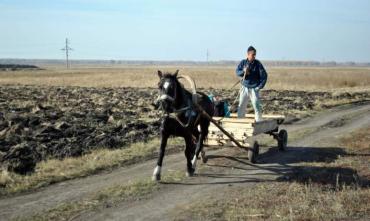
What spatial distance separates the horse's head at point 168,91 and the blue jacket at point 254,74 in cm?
387

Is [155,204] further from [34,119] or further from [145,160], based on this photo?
[34,119]

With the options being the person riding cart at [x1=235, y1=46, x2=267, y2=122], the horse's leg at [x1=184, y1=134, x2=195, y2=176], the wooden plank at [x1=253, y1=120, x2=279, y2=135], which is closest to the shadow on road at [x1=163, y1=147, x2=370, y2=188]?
the horse's leg at [x1=184, y1=134, x2=195, y2=176]

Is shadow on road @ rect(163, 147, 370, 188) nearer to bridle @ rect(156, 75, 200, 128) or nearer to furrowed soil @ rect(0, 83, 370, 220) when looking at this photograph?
furrowed soil @ rect(0, 83, 370, 220)

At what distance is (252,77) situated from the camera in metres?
13.5

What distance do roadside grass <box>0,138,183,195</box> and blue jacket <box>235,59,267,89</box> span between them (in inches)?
115

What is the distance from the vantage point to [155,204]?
8.72 meters

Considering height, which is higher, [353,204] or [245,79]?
[245,79]

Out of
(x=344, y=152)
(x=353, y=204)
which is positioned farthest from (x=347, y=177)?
(x=344, y=152)

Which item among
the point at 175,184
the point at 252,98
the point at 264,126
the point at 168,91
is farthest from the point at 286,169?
the point at 168,91

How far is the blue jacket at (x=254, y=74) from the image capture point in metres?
13.3

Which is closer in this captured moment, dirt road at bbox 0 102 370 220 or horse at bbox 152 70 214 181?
dirt road at bbox 0 102 370 220

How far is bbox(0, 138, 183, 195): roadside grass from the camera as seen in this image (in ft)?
33.4

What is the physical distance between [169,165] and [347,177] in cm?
404

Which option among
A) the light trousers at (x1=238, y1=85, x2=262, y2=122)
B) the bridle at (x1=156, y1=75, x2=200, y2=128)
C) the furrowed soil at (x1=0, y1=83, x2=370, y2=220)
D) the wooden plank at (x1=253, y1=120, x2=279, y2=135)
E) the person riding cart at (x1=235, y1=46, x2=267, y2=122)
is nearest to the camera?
the furrowed soil at (x1=0, y1=83, x2=370, y2=220)
